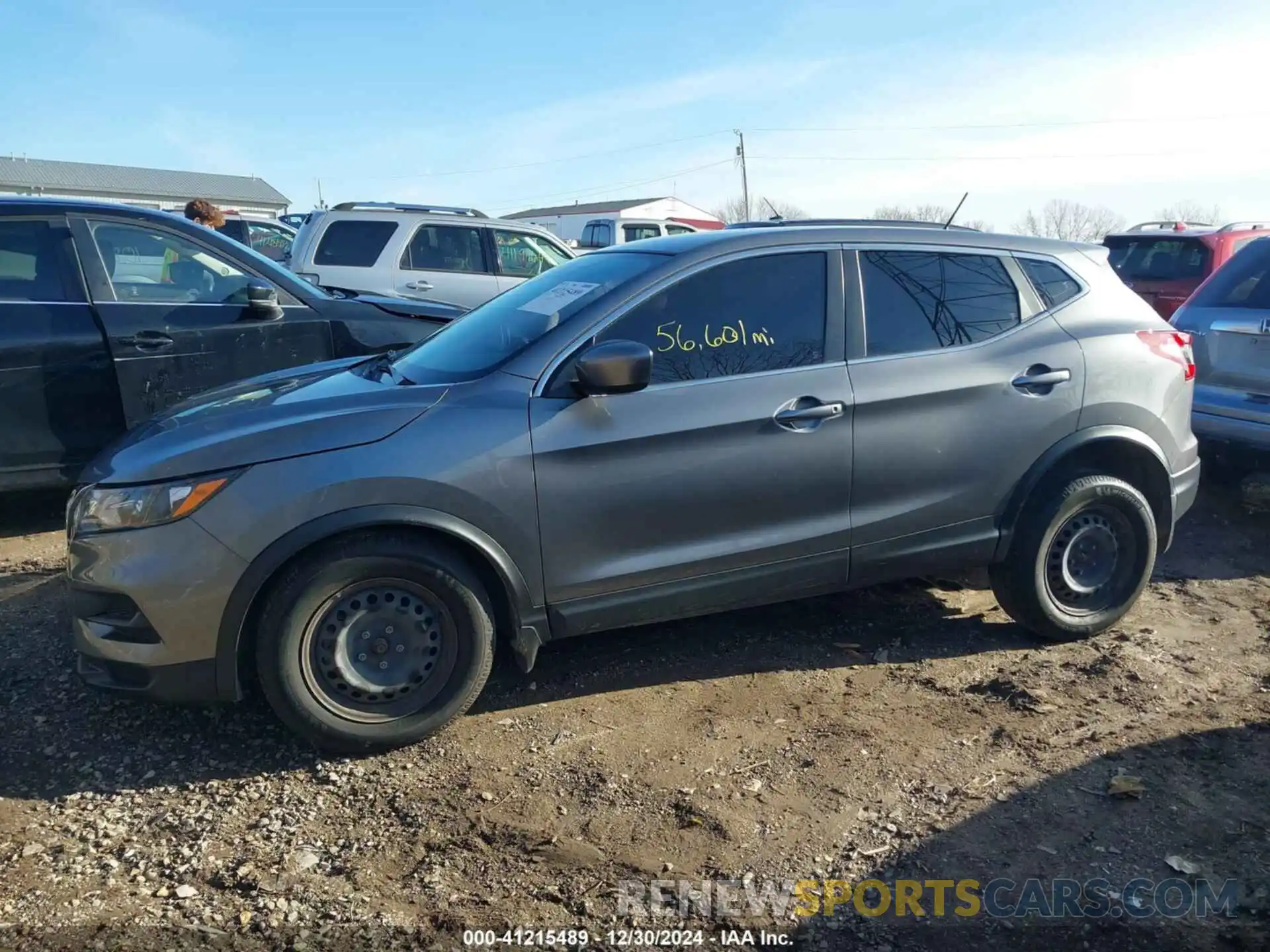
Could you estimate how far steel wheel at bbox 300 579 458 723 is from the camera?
322 cm

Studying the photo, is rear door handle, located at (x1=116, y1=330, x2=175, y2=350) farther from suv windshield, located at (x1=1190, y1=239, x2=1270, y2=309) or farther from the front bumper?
suv windshield, located at (x1=1190, y1=239, x2=1270, y2=309)

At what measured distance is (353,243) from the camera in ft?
32.8

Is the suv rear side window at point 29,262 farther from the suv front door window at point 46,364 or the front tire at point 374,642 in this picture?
the front tire at point 374,642

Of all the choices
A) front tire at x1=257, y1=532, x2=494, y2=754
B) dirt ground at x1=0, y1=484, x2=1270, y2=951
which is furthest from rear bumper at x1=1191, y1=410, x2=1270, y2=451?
front tire at x1=257, y1=532, x2=494, y2=754

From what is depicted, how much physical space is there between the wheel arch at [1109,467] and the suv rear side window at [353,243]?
303 inches

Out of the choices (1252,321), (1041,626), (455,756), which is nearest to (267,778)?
(455,756)

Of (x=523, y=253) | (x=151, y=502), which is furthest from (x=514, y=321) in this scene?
(x=523, y=253)

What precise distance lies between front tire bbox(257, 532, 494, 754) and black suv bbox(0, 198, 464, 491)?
2754 mm

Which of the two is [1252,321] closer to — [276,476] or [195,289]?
[276,476]

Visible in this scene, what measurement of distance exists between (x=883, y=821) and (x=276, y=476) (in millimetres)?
2254

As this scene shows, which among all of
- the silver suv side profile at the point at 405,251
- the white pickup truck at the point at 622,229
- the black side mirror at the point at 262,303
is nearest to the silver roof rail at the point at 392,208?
the silver suv side profile at the point at 405,251

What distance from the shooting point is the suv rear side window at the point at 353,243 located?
997 centimetres

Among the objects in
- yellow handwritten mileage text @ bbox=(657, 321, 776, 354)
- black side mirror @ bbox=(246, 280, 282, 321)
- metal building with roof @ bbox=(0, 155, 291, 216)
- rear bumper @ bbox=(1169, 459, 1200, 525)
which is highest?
metal building with roof @ bbox=(0, 155, 291, 216)

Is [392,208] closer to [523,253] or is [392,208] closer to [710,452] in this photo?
[523,253]
